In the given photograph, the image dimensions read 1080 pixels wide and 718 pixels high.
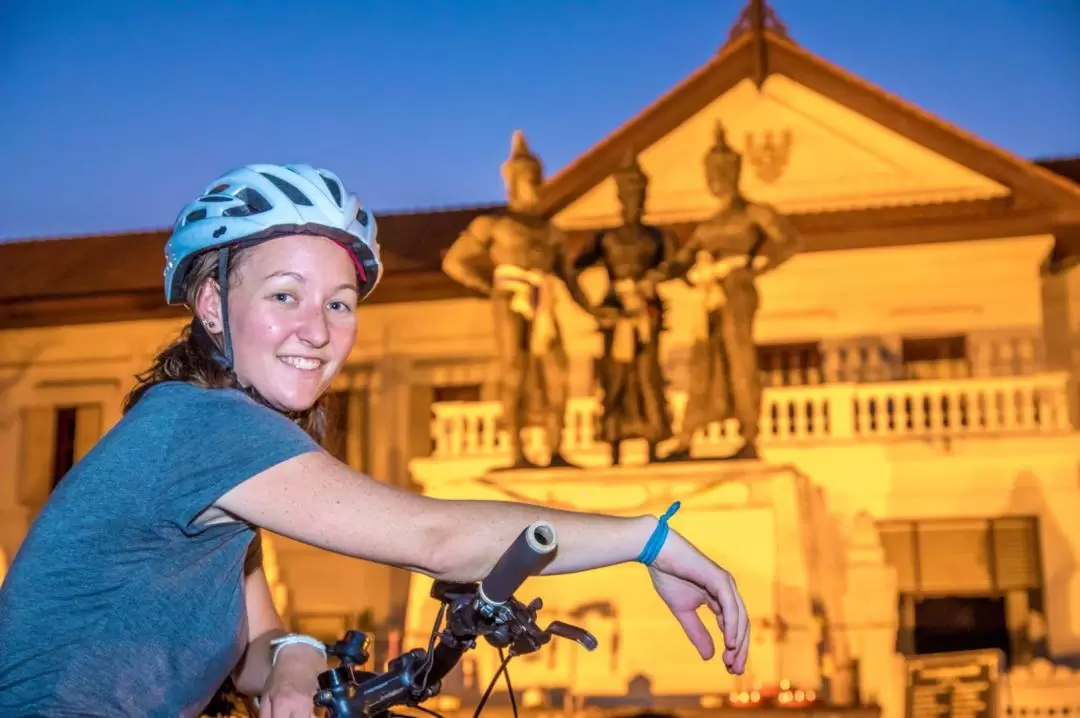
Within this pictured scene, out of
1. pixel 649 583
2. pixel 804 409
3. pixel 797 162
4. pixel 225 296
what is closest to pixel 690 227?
pixel 797 162

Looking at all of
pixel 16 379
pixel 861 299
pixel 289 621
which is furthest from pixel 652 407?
pixel 16 379

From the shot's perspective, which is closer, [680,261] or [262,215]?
[262,215]

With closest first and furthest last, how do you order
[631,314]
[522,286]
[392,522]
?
1. [392,522]
2. [631,314]
3. [522,286]

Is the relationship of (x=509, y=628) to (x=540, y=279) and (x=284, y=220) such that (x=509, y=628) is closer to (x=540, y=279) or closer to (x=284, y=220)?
(x=284, y=220)

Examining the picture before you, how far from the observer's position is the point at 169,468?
1.76 metres

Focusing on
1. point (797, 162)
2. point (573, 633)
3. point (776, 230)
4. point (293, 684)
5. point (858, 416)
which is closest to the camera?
point (573, 633)

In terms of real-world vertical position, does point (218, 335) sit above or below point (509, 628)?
above

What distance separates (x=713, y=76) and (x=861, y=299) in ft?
11.2

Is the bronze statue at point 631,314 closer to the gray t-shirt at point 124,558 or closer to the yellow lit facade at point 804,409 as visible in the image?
the yellow lit facade at point 804,409

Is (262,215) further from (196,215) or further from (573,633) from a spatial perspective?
(573,633)

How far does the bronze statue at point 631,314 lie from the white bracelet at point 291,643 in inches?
413

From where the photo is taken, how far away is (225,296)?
2125 mm

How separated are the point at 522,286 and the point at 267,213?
1128 cm

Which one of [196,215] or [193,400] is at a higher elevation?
[196,215]
